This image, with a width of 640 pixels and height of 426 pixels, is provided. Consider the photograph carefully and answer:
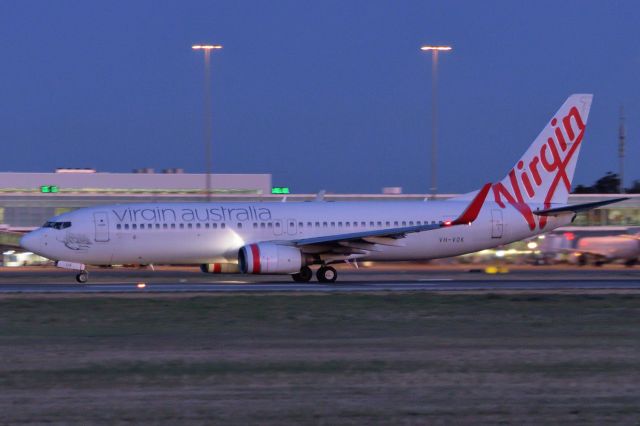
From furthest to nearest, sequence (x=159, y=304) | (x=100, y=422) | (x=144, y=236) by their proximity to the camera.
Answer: (x=144, y=236) < (x=159, y=304) < (x=100, y=422)

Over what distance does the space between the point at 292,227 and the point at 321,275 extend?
101 inches

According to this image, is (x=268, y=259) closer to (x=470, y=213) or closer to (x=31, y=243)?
(x=470, y=213)

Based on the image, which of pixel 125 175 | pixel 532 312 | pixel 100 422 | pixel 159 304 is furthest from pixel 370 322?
pixel 125 175

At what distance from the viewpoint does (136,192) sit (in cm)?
7969

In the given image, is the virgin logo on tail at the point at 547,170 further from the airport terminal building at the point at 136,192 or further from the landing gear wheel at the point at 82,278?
the airport terminal building at the point at 136,192

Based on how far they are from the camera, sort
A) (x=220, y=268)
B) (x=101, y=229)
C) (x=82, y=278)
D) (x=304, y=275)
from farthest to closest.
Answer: (x=220, y=268)
(x=304, y=275)
(x=101, y=229)
(x=82, y=278)

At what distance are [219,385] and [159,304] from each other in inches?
458

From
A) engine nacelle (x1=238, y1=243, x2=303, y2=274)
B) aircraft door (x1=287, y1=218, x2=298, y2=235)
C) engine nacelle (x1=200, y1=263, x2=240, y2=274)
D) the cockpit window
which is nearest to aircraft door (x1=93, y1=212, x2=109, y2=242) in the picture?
the cockpit window

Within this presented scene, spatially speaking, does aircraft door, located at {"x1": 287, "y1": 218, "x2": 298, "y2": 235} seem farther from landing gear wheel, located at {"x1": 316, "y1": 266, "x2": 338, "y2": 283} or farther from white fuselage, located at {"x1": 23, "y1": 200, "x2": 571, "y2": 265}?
landing gear wheel, located at {"x1": 316, "y1": 266, "x2": 338, "y2": 283}

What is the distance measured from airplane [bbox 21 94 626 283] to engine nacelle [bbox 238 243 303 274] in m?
0.03

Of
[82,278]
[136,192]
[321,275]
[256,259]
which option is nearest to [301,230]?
[321,275]

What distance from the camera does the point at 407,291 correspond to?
95.7ft

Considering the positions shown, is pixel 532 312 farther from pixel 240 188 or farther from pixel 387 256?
pixel 240 188

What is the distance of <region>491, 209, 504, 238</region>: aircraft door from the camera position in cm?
3959
